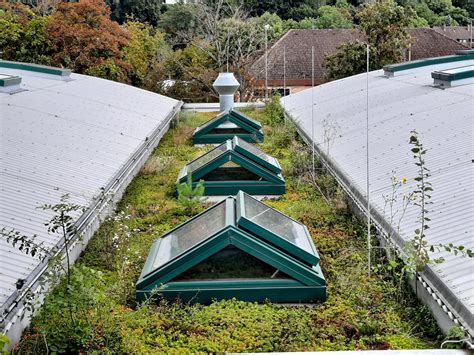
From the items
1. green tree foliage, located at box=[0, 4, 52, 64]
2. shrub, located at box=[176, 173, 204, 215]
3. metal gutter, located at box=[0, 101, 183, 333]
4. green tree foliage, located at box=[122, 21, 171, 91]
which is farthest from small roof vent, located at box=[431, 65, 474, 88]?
green tree foliage, located at box=[0, 4, 52, 64]

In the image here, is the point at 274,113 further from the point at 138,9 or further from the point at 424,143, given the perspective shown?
the point at 138,9

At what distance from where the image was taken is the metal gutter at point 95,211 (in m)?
5.54

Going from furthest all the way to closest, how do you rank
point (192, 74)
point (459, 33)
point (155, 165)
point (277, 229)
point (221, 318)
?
point (459, 33) → point (192, 74) → point (155, 165) → point (277, 229) → point (221, 318)

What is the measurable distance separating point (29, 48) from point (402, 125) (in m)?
20.3

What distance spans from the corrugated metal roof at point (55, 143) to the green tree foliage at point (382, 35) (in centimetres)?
1311

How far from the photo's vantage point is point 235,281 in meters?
6.98

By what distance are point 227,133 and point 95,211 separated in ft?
→ 29.2

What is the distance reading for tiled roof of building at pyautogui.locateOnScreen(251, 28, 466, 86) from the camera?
39.7 meters

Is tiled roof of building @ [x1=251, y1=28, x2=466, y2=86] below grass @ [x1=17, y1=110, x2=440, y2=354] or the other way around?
the other way around

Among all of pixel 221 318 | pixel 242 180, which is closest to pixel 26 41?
pixel 242 180

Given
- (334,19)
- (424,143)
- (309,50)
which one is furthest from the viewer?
(334,19)

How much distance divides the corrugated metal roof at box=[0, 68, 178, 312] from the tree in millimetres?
8810

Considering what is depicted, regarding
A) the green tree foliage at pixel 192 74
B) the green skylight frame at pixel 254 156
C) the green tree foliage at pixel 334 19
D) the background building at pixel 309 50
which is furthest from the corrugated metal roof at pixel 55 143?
the green tree foliage at pixel 334 19

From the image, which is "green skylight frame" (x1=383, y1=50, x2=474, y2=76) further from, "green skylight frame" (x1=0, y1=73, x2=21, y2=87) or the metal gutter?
"green skylight frame" (x1=0, y1=73, x2=21, y2=87)
